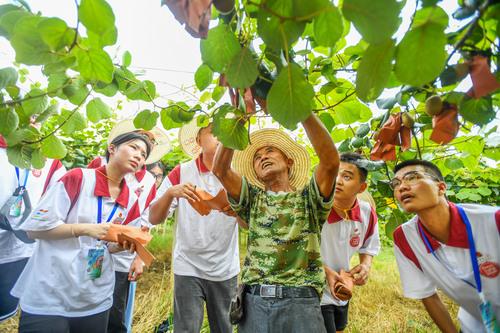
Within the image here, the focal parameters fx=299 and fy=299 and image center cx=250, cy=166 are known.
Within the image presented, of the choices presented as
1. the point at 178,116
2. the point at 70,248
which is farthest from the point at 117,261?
the point at 178,116

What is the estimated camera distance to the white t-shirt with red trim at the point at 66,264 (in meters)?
1.55

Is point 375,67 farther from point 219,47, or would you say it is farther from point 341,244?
point 341,244

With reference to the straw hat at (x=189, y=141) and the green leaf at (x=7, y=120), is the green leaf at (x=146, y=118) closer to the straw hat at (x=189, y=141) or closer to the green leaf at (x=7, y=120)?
the green leaf at (x=7, y=120)

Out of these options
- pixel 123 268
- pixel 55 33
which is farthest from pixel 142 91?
pixel 123 268

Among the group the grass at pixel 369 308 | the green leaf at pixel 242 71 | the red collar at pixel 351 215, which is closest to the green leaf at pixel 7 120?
the green leaf at pixel 242 71

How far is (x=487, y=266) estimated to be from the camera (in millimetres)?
1459

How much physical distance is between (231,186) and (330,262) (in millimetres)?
1037

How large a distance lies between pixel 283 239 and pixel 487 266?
101cm

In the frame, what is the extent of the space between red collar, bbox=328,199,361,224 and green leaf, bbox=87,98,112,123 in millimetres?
1626

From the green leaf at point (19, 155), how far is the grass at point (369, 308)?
9.39 feet

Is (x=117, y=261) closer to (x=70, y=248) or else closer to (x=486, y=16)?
(x=70, y=248)

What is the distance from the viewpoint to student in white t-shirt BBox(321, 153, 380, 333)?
2035 millimetres

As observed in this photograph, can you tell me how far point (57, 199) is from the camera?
5.34ft

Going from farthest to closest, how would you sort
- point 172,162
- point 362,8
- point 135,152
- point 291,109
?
point 172,162, point 135,152, point 291,109, point 362,8
